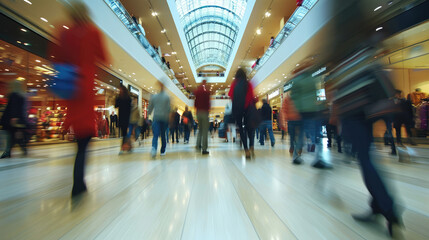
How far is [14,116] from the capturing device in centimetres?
403

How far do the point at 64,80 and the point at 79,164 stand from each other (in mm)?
735

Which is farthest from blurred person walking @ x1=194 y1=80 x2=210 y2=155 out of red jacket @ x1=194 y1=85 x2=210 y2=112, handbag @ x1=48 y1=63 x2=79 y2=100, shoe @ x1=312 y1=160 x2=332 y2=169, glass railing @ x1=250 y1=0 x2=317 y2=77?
glass railing @ x1=250 y1=0 x2=317 y2=77

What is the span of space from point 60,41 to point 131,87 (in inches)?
546

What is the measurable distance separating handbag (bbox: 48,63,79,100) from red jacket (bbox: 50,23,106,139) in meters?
0.03

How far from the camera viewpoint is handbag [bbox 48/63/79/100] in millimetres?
1491

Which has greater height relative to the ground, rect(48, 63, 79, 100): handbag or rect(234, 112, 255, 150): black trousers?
rect(48, 63, 79, 100): handbag

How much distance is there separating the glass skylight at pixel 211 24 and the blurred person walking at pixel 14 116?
17.3 metres

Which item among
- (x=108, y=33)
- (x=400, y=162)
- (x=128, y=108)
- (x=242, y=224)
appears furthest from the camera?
(x=108, y=33)

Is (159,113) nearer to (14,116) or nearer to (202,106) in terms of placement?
(202,106)

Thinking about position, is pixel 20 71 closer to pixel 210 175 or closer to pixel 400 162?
pixel 210 175

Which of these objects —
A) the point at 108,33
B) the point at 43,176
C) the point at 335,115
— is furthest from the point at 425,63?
the point at 108,33

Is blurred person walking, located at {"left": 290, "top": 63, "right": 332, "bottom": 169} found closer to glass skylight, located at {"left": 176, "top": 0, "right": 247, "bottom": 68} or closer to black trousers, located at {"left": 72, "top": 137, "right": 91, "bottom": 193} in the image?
black trousers, located at {"left": 72, "top": 137, "right": 91, "bottom": 193}

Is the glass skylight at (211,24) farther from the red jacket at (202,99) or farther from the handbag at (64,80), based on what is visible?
the handbag at (64,80)

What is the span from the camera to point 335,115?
4.33 feet
